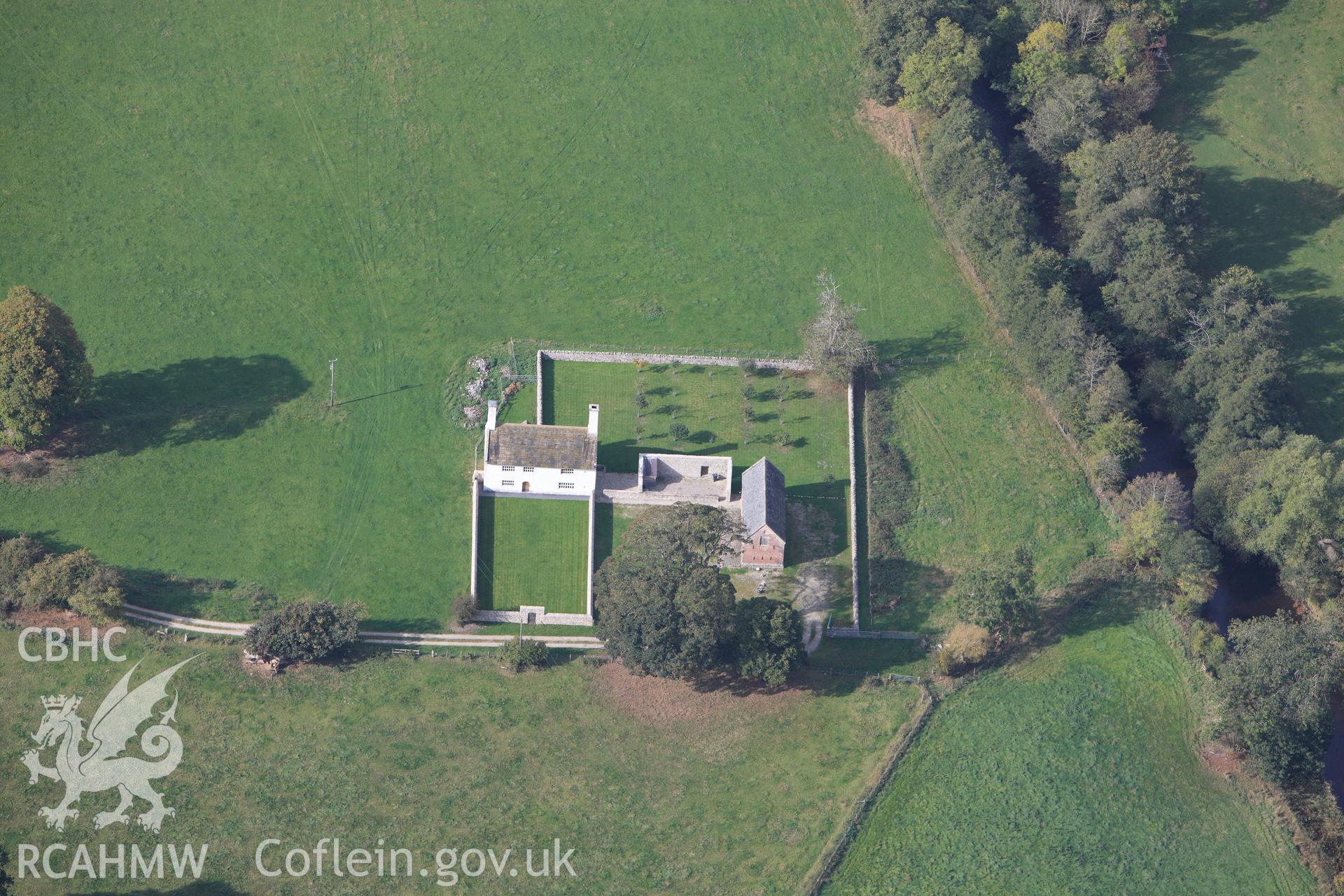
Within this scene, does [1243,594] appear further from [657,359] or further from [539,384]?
[539,384]

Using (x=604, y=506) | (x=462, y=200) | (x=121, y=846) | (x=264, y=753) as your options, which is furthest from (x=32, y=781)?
(x=462, y=200)

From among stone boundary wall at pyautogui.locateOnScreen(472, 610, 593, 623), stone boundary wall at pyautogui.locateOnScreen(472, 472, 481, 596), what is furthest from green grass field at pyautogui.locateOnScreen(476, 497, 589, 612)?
stone boundary wall at pyautogui.locateOnScreen(472, 610, 593, 623)

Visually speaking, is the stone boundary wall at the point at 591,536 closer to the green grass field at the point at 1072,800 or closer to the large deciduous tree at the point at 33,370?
the green grass field at the point at 1072,800

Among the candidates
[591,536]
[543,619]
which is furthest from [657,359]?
[543,619]

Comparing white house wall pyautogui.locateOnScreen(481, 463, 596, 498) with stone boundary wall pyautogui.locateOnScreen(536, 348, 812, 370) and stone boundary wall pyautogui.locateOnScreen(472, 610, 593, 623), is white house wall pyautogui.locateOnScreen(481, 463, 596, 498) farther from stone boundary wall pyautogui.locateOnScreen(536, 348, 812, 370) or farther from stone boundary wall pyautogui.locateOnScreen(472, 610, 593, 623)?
stone boundary wall pyautogui.locateOnScreen(536, 348, 812, 370)

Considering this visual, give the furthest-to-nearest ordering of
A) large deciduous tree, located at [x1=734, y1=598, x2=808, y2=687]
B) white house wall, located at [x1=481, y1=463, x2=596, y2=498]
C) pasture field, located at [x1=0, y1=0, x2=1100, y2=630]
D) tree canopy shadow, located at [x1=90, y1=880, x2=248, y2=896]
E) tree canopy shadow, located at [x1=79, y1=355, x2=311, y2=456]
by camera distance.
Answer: tree canopy shadow, located at [x1=79, y1=355, x2=311, y2=456], pasture field, located at [x1=0, y1=0, x2=1100, y2=630], white house wall, located at [x1=481, y1=463, x2=596, y2=498], large deciduous tree, located at [x1=734, y1=598, x2=808, y2=687], tree canopy shadow, located at [x1=90, y1=880, x2=248, y2=896]
